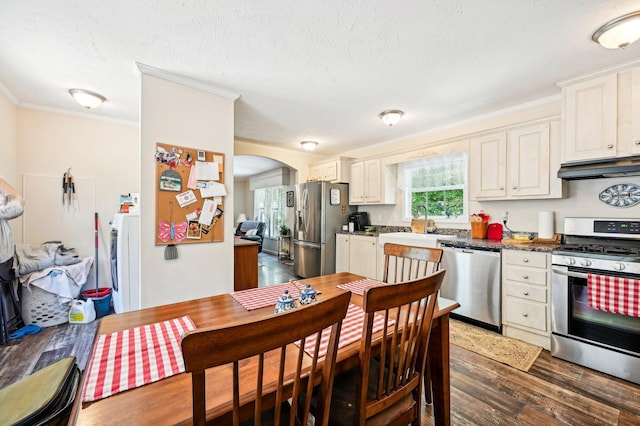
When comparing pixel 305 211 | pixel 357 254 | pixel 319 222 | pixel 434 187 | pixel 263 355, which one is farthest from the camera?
pixel 305 211

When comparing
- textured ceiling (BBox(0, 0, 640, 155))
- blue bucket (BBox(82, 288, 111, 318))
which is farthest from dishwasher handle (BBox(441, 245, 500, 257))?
blue bucket (BBox(82, 288, 111, 318))

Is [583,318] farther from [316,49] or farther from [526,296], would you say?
[316,49]

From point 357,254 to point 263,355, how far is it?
3760 millimetres

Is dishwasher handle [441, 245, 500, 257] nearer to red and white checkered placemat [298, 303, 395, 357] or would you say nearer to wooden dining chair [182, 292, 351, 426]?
red and white checkered placemat [298, 303, 395, 357]

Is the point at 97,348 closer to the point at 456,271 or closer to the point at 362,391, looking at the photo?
the point at 362,391

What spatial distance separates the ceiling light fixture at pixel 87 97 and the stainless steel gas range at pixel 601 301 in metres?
4.73

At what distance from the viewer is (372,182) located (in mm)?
4488

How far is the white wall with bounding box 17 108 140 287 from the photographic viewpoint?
3139mm

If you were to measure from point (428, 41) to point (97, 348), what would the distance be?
2555 mm

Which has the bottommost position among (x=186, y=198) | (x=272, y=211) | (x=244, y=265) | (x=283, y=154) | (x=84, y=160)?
(x=244, y=265)

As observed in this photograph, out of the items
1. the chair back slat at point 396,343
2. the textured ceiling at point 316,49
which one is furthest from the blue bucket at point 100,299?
the chair back slat at point 396,343

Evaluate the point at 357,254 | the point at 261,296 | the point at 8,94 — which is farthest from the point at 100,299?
the point at 357,254

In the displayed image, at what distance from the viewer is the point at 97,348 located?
95 cm

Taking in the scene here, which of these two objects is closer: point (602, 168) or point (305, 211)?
point (602, 168)
